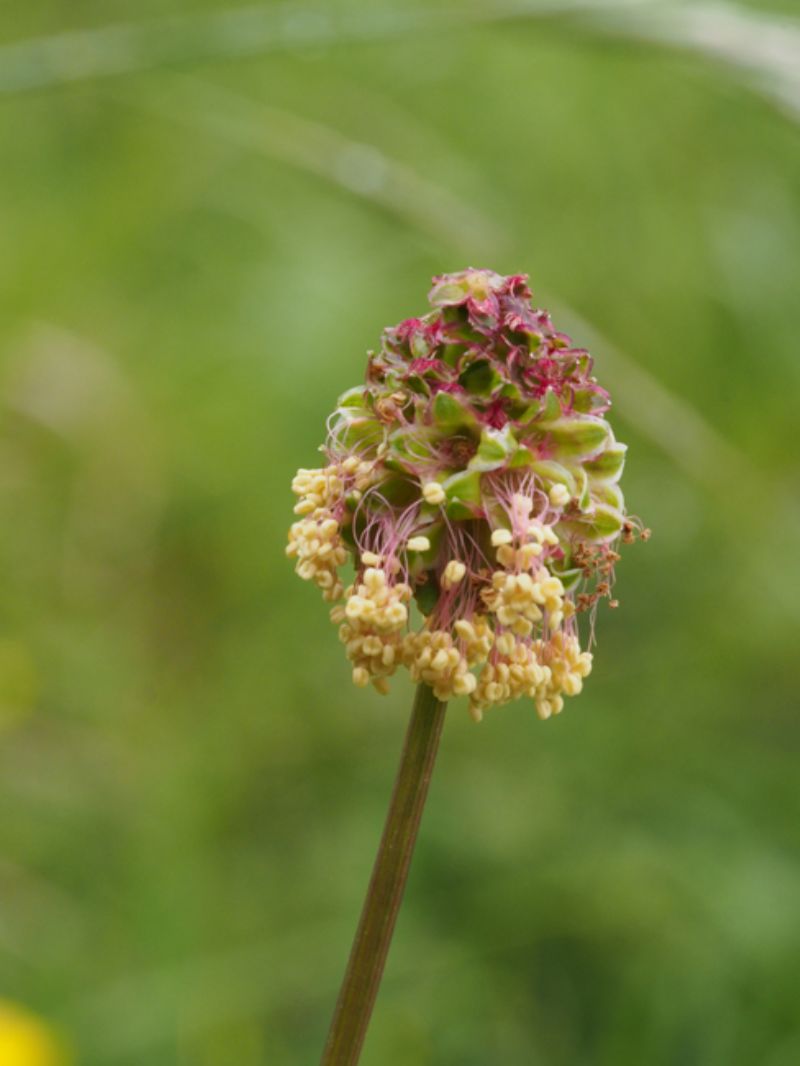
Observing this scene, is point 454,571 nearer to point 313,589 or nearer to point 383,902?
point 383,902

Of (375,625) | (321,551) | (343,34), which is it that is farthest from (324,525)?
(343,34)

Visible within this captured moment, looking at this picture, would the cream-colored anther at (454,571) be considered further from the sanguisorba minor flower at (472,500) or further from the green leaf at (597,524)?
the green leaf at (597,524)

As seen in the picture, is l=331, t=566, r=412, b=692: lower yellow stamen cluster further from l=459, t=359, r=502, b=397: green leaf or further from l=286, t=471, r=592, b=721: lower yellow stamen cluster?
l=459, t=359, r=502, b=397: green leaf

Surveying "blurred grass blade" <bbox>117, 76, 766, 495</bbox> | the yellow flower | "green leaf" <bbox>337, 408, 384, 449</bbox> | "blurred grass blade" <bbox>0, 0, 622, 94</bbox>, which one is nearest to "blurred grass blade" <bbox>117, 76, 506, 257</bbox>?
"blurred grass blade" <bbox>117, 76, 766, 495</bbox>

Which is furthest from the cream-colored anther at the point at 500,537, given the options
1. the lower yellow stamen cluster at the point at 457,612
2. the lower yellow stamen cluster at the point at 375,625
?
the lower yellow stamen cluster at the point at 375,625

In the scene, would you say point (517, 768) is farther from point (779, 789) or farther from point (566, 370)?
point (566, 370)

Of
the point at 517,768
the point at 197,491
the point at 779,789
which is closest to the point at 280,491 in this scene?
the point at 197,491

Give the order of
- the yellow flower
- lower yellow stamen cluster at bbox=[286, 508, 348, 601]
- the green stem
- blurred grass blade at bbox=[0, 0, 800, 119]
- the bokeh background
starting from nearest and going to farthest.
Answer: the green stem
lower yellow stamen cluster at bbox=[286, 508, 348, 601]
the yellow flower
blurred grass blade at bbox=[0, 0, 800, 119]
the bokeh background
